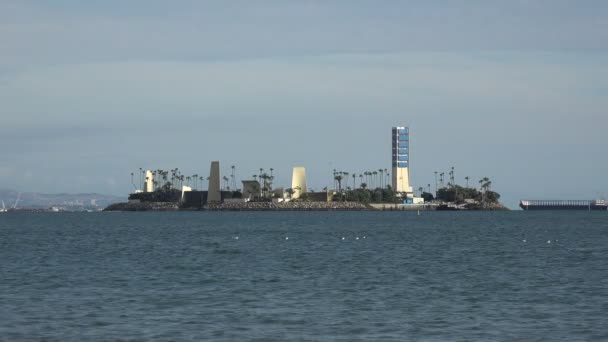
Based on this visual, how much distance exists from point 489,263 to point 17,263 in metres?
29.0

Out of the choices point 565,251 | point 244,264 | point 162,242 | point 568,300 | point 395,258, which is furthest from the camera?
point 162,242

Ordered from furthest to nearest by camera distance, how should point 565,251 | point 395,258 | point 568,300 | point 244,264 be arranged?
point 565,251, point 395,258, point 244,264, point 568,300

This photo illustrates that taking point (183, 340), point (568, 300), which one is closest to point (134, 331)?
point (183, 340)

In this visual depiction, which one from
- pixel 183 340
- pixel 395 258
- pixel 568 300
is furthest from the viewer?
pixel 395 258

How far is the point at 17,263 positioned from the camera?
6538 centimetres

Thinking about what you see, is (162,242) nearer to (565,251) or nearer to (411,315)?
(565,251)

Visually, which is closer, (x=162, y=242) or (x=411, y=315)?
(x=411, y=315)

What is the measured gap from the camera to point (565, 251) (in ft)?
255

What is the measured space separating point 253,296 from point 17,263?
27332 millimetres

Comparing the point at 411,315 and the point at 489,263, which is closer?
the point at 411,315

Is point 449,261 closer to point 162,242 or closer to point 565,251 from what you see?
point 565,251

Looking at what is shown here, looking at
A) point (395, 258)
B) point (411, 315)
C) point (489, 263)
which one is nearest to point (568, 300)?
point (411, 315)

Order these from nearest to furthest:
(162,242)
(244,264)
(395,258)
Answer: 1. (244,264)
2. (395,258)
3. (162,242)

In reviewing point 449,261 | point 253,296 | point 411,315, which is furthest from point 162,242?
point 411,315
